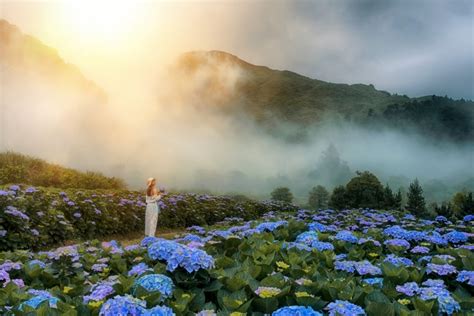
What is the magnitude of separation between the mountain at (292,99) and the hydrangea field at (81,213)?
23.3m

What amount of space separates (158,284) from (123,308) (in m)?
0.42

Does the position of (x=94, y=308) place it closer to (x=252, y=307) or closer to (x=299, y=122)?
(x=252, y=307)

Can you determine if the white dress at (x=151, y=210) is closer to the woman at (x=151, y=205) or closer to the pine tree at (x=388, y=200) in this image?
the woman at (x=151, y=205)

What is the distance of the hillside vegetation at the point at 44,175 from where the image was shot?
1494 cm

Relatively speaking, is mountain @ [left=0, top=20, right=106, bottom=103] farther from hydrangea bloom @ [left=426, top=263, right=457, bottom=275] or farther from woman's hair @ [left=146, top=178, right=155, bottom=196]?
hydrangea bloom @ [left=426, top=263, right=457, bottom=275]

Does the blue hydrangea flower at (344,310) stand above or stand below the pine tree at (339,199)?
above

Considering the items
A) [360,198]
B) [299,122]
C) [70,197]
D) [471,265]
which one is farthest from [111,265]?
[299,122]

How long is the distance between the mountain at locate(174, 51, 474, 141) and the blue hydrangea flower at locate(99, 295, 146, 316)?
33371 mm

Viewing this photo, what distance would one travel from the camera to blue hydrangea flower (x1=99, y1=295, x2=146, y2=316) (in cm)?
185

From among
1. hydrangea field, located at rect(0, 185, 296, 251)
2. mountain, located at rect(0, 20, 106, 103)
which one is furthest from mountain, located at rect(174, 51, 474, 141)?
hydrangea field, located at rect(0, 185, 296, 251)

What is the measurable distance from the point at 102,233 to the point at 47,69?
19455 mm

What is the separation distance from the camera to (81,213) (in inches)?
395

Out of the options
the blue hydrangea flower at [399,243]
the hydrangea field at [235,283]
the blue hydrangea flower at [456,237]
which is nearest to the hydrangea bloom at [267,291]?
the hydrangea field at [235,283]

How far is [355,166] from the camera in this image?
34.7 metres
